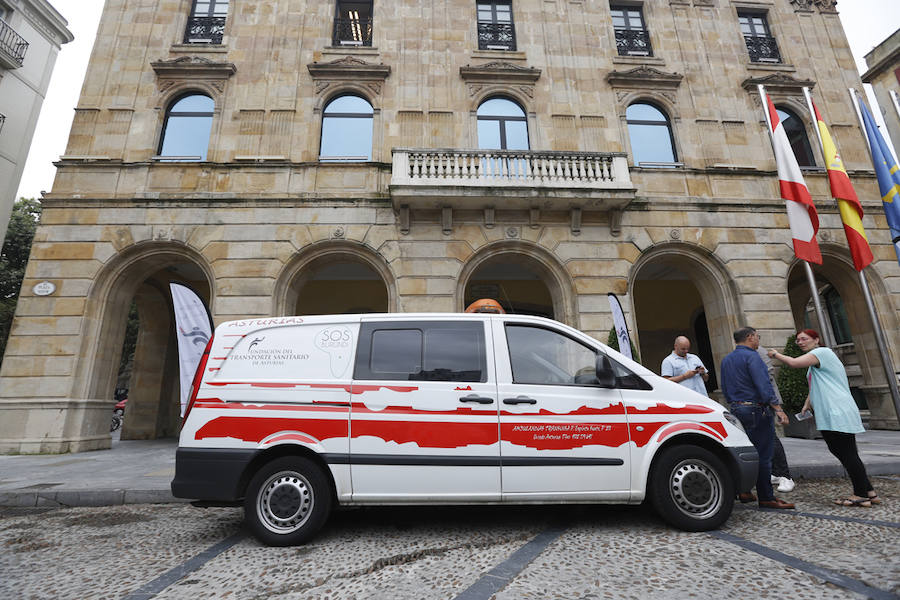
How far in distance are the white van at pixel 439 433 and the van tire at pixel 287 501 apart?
1cm

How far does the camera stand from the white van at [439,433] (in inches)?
144

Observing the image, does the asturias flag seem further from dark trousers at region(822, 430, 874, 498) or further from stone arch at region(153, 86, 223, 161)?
stone arch at region(153, 86, 223, 161)

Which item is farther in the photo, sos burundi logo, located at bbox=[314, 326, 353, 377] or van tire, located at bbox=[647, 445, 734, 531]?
sos burundi logo, located at bbox=[314, 326, 353, 377]

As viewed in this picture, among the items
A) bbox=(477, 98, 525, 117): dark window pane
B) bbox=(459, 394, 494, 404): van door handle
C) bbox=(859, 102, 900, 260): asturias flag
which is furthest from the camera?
bbox=(477, 98, 525, 117): dark window pane

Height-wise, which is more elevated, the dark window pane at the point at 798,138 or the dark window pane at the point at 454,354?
the dark window pane at the point at 798,138

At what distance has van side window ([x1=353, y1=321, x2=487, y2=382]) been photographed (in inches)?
153

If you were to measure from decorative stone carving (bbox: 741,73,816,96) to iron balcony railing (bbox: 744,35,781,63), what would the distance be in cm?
105

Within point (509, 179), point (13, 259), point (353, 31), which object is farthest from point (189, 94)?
point (13, 259)

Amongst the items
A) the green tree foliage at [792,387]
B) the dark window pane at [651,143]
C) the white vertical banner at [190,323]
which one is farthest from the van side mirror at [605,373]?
the dark window pane at [651,143]

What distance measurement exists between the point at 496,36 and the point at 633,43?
15.2 ft

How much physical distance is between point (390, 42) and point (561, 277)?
30.0ft

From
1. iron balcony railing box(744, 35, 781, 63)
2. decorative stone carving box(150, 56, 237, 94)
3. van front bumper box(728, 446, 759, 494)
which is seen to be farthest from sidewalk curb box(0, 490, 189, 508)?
iron balcony railing box(744, 35, 781, 63)

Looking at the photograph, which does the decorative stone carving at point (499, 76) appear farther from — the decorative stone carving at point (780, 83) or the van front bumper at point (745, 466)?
the van front bumper at point (745, 466)

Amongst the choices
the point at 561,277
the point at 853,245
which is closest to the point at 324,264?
the point at 561,277
